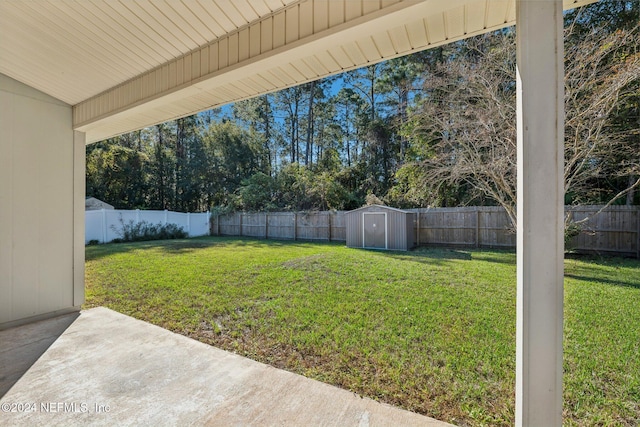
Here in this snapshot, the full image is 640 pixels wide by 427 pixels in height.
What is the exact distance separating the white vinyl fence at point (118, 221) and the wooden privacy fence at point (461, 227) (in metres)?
1.30

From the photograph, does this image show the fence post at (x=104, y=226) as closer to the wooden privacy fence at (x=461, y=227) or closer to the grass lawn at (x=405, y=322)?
the wooden privacy fence at (x=461, y=227)

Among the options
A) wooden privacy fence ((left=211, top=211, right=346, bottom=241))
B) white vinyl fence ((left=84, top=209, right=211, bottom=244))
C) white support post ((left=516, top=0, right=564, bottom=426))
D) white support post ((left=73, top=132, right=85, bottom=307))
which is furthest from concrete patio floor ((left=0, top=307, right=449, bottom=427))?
white vinyl fence ((left=84, top=209, right=211, bottom=244))

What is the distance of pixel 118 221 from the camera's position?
11.2 m

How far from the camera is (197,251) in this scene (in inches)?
340

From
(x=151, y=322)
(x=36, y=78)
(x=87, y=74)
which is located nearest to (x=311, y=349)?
(x=151, y=322)

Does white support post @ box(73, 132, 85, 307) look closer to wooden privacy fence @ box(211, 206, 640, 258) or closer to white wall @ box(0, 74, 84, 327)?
white wall @ box(0, 74, 84, 327)

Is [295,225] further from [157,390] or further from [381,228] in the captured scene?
[157,390]

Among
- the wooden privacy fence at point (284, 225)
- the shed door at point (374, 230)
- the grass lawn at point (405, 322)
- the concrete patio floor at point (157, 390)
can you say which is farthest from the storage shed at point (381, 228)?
the concrete patio floor at point (157, 390)

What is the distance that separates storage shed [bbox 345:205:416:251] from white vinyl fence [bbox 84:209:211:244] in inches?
311

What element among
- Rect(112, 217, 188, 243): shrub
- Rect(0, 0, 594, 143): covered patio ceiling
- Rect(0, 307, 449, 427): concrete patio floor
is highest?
Rect(0, 0, 594, 143): covered patio ceiling

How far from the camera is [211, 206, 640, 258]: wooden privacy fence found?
Result: 280 inches

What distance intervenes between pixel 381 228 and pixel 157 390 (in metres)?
7.62

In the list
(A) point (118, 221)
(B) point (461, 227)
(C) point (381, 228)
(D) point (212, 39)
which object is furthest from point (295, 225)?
(D) point (212, 39)

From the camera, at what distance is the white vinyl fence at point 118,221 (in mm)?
10555
